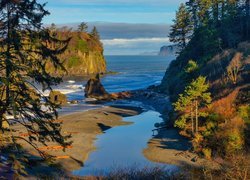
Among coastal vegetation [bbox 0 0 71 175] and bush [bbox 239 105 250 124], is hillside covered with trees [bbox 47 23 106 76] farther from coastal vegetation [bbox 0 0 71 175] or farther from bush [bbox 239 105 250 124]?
coastal vegetation [bbox 0 0 71 175]

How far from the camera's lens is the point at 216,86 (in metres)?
48.4

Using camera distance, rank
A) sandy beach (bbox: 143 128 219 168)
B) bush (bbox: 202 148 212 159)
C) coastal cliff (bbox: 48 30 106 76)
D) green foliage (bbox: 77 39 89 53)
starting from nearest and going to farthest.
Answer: sandy beach (bbox: 143 128 219 168) → bush (bbox: 202 148 212 159) → coastal cliff (bbox: 48 30 106 76) → green foliage (bbox: 77 39 89 53)

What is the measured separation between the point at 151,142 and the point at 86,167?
401 inches

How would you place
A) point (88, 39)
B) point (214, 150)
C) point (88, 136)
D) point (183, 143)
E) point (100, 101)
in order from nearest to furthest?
1. point (214, 150)
2. point (183, 143)
3. point (88, 136)
4. point (100, 101)
5. point (88, 39)

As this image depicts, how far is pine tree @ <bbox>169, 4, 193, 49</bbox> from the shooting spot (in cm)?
9064

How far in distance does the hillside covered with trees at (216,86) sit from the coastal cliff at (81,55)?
2691 inches

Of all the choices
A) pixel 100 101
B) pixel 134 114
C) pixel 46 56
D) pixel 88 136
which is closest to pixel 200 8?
pixel 100 101

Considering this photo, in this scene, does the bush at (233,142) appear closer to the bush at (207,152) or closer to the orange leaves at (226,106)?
the bush at (207,152)

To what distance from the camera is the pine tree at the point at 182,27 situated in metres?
90.6

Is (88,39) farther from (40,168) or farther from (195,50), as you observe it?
(40,168)

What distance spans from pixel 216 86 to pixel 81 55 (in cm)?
11143

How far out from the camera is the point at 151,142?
37.4 metres

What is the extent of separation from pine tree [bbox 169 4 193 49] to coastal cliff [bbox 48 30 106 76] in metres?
66.9

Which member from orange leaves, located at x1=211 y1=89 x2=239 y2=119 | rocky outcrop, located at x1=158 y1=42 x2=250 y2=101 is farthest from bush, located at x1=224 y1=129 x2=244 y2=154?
rocky outcrop, located at x1=158 y1=42 x2=250 y2=101
